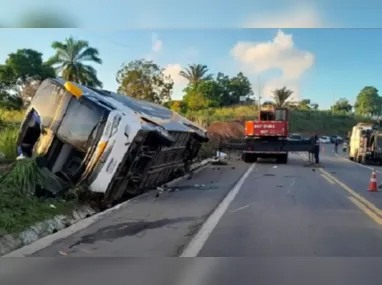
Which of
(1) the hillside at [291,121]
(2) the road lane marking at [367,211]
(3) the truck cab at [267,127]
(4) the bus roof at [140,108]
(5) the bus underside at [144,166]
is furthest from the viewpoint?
(3) the truck cab at [267,127]

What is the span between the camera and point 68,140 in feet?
35.0

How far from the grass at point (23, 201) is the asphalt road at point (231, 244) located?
814 millimetres

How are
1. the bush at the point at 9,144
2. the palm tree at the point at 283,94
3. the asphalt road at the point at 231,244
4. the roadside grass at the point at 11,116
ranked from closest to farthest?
the asphalt road at the point at 231,244 < the palm tree at the point at 283,94 < the bush at the point at 9,144 < the roadside grass at the point at 11,116

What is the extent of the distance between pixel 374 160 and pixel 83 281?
28.8m

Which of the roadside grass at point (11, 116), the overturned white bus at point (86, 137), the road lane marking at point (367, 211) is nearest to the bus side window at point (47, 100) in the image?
the overturned white bus at point (86, 137)

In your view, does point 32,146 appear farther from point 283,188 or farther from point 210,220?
point 283,188

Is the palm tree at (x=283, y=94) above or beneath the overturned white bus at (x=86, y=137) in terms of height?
above

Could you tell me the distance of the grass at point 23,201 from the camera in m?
7.45

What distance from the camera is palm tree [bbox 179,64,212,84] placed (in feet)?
27.6

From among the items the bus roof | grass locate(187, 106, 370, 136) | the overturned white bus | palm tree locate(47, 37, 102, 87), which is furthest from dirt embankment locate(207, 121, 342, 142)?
palm tree locate(47, 37, 102, 87)

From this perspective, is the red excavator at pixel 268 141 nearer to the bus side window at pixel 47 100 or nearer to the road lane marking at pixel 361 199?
the road lane marking at pixel 361 199

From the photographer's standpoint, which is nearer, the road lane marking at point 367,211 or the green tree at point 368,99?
the green tree at point 368,99

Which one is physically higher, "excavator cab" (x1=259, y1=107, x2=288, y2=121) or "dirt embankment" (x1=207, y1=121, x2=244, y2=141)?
"excavator cab" (x1=259, y1=107, x2=288, y2=121)

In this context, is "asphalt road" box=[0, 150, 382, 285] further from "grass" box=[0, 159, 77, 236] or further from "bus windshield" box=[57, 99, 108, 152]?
"bus windshield" box=[57, 99, 108, 152]
